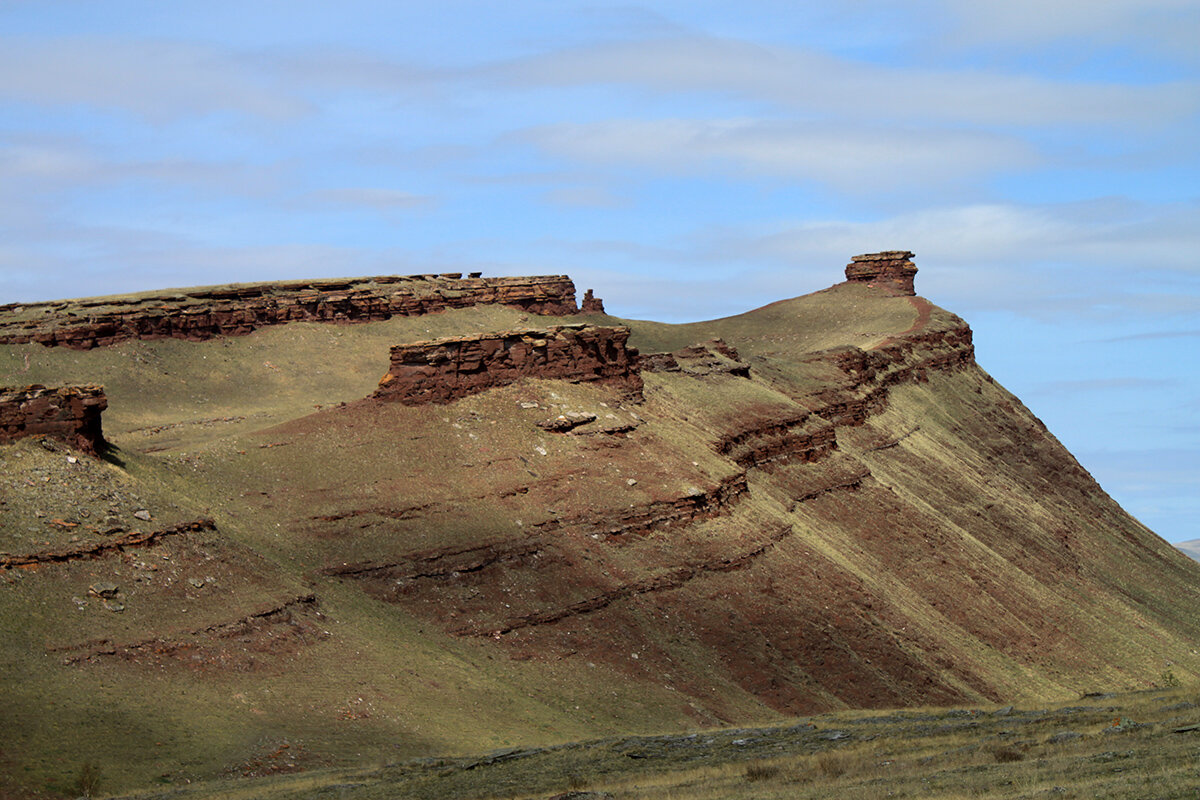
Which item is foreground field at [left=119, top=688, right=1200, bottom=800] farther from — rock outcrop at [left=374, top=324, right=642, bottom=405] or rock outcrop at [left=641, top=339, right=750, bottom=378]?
rock outcrop at [left=641, top=339, right=750, bottom=378]

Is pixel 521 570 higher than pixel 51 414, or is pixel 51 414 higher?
pixel 51 414

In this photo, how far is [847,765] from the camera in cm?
2628

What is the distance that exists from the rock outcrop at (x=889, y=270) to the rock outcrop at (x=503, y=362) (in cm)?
6654

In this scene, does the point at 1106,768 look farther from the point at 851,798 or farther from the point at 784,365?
the point at 784,365

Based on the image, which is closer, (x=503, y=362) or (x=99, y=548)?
(x=99, y=548)

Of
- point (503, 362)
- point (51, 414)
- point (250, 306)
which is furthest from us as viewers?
point (250, 306)

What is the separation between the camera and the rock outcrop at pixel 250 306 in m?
94.0

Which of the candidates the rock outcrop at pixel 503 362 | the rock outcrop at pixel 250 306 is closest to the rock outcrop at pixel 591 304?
the rock outcrop at pixel 250 306

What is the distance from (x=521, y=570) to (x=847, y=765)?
21.0 meters

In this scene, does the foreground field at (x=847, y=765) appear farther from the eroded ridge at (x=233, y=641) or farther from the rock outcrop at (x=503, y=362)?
the rock outcrop at (x=503, y=362)

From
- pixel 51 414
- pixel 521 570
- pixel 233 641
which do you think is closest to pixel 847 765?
pixel 233 641

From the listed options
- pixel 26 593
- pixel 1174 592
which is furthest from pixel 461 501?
pixel 1174 592

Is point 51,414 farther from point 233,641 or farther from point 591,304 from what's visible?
point 591,304

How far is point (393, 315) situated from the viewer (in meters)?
112
